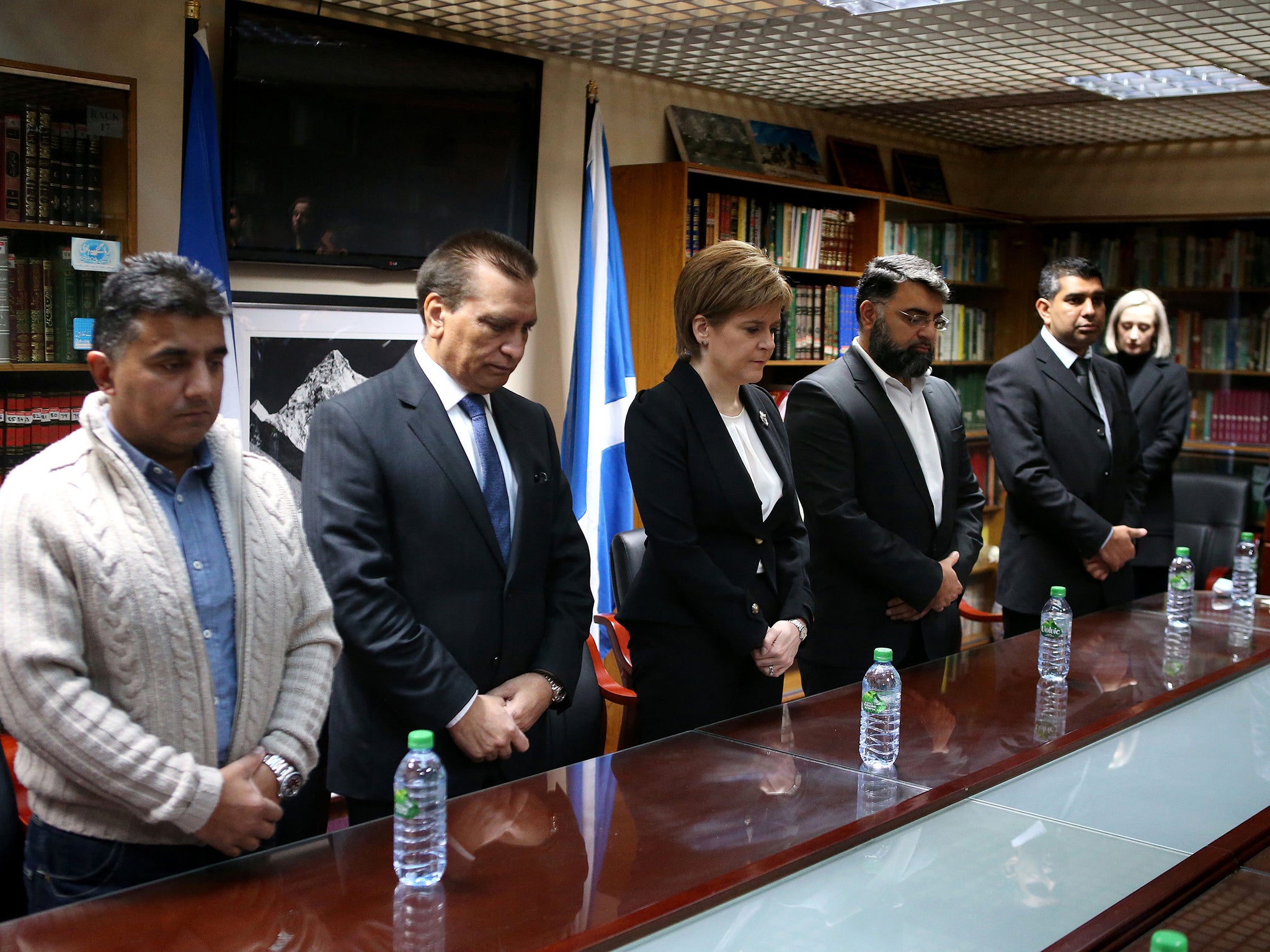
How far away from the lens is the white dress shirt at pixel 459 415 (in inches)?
85.3

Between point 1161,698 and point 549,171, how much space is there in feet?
9.22

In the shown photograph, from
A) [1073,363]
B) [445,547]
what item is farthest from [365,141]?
[1073,363]

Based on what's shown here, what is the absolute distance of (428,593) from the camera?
2.09 metres

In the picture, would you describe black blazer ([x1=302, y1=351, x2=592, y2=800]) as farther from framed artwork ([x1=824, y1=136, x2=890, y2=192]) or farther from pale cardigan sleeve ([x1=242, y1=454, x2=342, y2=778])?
framed artwork ([x1=824, y1=136, x2=890, y2=192])

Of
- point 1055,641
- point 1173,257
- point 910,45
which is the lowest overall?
point 1055,641

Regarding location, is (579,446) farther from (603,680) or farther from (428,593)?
(428,593)

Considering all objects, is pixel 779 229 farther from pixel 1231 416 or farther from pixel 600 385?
pixel 1231 416

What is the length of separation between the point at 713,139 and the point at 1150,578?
8.19 ft

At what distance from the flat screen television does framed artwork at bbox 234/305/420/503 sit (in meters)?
0.18

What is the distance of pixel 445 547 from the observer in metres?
2.09

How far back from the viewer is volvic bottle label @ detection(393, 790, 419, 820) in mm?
1566

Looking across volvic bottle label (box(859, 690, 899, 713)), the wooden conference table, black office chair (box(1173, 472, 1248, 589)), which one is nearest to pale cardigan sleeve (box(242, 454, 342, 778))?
the wooden conference table

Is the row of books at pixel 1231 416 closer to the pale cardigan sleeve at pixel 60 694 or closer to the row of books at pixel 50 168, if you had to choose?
the row of books at pixel 50 168

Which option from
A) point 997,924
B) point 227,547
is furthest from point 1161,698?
point 227,547
